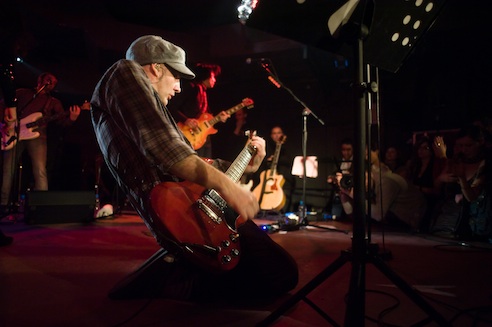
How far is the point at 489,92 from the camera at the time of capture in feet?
20.3

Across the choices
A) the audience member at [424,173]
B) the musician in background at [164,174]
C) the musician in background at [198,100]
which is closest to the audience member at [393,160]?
the audience member at [424,173]

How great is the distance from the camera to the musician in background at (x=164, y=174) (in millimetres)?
1347

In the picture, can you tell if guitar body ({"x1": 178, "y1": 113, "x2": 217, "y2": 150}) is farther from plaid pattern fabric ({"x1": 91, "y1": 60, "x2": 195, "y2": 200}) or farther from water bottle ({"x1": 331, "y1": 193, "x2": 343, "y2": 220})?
plaid pattern fabric ({"x1": 91, "y1": 60, "x2": 195, "y2": 200})

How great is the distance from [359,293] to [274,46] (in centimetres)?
659

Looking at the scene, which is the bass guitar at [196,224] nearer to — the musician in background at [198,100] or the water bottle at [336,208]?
the musician in background at [198,100]

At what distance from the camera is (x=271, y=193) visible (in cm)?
650

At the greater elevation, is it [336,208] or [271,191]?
[271,191]

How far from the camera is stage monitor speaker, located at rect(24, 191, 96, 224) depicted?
15.3ft

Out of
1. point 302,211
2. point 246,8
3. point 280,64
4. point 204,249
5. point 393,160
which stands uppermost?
point 280,64

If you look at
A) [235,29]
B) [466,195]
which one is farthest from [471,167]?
[235,29]

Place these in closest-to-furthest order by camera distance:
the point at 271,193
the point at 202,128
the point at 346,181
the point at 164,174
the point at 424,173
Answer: the point at 164,174, the point at 346,181, the point at 424,173, the point at 202,128, the point at 271,193

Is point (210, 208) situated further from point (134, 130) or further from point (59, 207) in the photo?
point (59, 207)

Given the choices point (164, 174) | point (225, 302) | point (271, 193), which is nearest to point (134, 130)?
point (164, 174)

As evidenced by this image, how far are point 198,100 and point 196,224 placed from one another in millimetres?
5993
